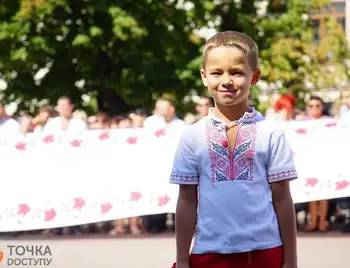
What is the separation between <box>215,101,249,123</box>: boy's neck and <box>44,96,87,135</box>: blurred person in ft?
29.4

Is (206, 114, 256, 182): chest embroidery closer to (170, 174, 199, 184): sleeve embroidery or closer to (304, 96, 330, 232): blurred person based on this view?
(170, 174, 199, 184): sleeve embroidery

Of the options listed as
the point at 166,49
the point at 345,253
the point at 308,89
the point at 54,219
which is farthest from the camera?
the point at 308,89

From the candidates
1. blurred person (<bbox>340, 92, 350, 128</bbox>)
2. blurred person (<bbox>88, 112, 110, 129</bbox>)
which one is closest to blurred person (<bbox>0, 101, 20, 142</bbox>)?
blurred person (<bbox>88, 112, 110, 129</bbox>)

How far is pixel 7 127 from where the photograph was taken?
13.1 m

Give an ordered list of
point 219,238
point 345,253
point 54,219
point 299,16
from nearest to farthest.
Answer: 1. point 219,238
2. point 345,253
3. point 54,219
4. point 299,16

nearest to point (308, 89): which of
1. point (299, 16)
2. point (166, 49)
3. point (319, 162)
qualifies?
point (299, 16)

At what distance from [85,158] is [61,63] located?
17.3 meters

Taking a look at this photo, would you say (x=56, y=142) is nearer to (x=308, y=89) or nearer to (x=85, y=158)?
(x=85, y=158)

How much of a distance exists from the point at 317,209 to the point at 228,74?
947 centimetres

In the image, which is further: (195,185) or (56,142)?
(56,142)

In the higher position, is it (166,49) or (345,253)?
(166,49)

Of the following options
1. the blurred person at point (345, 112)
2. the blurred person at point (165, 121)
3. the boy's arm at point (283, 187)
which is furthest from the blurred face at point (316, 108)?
the boy's arm at point (283, 187)

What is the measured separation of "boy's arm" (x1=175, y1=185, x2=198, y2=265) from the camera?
4.09 metres

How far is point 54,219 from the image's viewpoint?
498 inches
